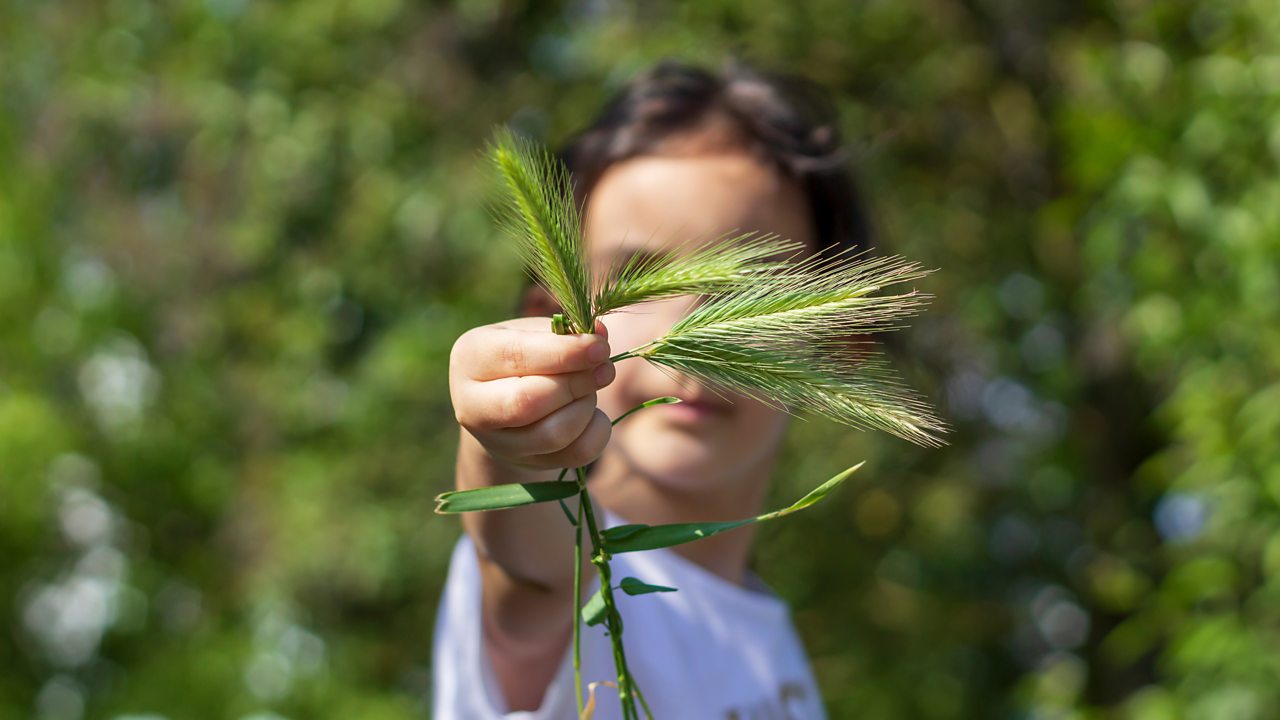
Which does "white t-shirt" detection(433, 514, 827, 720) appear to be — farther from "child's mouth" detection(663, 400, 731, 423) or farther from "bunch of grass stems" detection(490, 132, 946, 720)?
"bunch of grass stems" detection(490, 132, 946, 720)

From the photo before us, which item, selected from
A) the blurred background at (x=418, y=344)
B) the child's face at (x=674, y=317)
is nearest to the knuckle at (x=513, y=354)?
the child's face at (x=674, y=317)

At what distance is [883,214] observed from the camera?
2.74 m

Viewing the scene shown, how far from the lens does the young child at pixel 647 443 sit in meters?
0.62

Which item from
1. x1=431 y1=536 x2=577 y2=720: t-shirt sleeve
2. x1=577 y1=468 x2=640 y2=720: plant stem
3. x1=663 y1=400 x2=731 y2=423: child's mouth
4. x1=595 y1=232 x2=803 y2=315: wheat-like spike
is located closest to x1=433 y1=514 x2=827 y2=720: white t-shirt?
x1=431 y1=536 x2=577 y2=720: t-shirt sleeve

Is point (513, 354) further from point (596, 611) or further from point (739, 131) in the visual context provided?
point (739, 131)

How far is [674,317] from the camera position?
1012 millimetres

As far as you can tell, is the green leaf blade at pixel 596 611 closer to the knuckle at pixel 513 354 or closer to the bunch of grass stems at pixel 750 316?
the bunch of grass stems at pixel 750 316

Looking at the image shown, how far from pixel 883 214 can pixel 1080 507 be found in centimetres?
92

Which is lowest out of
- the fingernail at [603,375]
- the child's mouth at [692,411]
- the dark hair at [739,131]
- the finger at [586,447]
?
the finger at [586,447]

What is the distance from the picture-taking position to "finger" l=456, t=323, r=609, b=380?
1.88ft

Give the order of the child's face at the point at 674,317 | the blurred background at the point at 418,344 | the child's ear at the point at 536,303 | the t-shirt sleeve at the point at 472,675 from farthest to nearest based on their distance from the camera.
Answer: the blurred background at the point at 418,344 → the child's ear at the point at 536,303 → the child's face at the point at 674,317 → the t-shirt sleeve at the point at 472,675

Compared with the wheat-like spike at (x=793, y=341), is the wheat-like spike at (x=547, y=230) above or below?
above

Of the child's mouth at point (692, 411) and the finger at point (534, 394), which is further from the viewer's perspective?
the child's mouth at point (692, 411)

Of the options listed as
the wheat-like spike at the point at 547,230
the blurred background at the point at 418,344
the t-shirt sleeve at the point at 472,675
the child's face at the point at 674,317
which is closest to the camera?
the wheat-like spike at the point at 547,230
